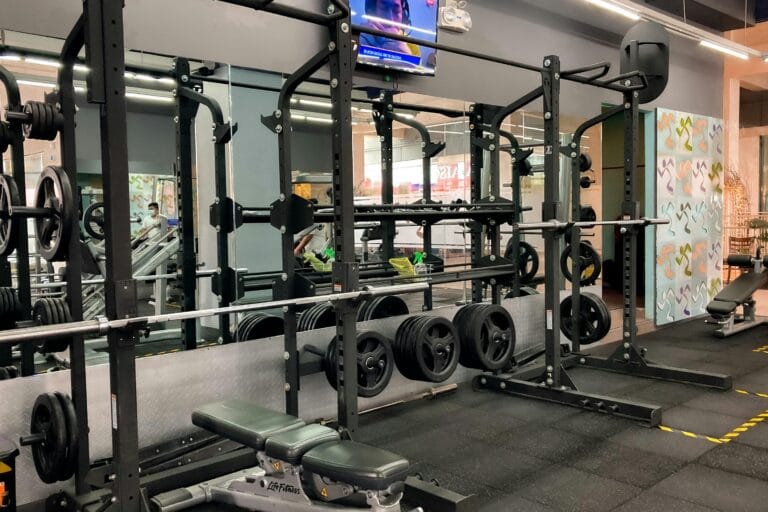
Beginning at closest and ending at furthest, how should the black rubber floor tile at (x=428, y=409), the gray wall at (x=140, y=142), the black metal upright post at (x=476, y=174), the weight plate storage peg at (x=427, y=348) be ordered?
the weight plate storage peg at (x=427, y=348)
the black rubber floor tile at (x=428, y=409)
the gray wall at (x=140, y=142)
the black metal upright post at (x=476, y=174)

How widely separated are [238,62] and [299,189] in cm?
219

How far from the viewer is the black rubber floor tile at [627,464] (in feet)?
9.56

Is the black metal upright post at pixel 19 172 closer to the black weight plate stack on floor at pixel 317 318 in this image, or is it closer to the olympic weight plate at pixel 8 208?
the olympic weight plate at pixel 8 208

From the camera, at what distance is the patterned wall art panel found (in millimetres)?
6844

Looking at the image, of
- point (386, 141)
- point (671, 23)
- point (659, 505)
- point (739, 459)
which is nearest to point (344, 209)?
→ point (659, 505)

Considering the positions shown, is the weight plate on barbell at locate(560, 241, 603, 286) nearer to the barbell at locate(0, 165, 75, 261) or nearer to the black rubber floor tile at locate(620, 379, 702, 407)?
the black rubber floor tile at locate(620, 379, 702, 407)

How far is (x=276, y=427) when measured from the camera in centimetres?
238

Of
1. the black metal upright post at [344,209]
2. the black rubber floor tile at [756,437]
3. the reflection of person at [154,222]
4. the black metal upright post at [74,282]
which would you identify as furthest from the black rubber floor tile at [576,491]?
the reflection of person at [154,222]

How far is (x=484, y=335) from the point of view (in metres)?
4.04

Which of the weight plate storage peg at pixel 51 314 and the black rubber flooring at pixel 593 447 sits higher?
the weight plate storage peg at pixel 51 314

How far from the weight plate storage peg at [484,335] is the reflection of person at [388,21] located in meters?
1.87

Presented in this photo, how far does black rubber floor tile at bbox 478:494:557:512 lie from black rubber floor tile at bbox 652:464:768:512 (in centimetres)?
59

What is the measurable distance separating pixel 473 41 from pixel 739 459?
3566 mm

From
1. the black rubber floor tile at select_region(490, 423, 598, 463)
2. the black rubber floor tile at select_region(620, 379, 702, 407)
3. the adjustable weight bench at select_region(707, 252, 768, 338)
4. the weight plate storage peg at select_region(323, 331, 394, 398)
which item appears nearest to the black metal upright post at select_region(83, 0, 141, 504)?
the weight plate storage peg at select_region(323, 331, 394, 398)
